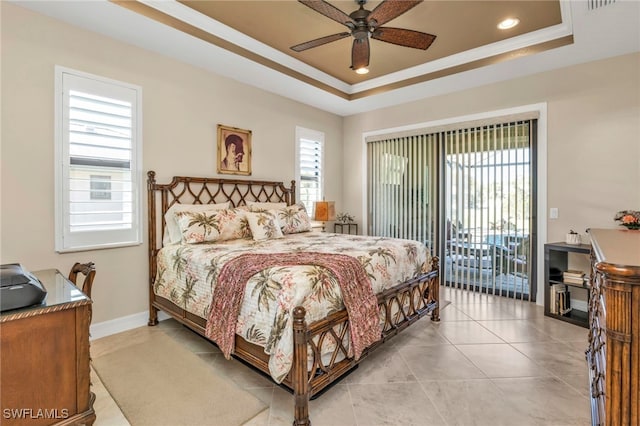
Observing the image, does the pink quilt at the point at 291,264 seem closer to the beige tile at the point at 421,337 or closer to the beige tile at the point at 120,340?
the beige tile at the point at 421,337

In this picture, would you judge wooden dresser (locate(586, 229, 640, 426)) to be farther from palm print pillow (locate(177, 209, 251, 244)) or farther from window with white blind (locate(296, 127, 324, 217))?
window with white blind (locate(296, 127, 324, 217))

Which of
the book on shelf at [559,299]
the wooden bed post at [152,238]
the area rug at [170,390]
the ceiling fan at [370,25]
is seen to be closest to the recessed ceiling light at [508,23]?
the ceiling fan at [370,25]

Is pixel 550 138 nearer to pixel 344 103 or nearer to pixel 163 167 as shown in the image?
pixel 344 103

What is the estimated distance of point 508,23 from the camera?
10.8 feet

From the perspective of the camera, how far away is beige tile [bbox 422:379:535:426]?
1881 mm

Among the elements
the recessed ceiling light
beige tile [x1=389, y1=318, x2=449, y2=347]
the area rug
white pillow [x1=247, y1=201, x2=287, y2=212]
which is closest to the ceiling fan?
the recessed ceiling light

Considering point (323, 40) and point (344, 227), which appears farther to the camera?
point (344, 227)

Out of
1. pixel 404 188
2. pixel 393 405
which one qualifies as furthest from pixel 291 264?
pixel 404 188

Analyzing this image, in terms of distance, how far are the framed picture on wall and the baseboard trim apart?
1.88 meters

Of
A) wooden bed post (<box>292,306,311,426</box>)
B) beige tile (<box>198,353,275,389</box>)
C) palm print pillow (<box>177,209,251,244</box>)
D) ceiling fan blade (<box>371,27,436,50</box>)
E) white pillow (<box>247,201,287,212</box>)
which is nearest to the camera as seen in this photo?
wooden bed post (<box>292,306,311,426</box>)

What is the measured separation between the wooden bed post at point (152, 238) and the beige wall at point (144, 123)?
3.1 inches

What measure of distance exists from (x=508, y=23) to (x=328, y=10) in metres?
2.09

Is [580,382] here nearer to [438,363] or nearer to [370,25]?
[438,363]

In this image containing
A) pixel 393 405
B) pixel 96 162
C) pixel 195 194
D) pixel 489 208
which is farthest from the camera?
pixel 489 208
